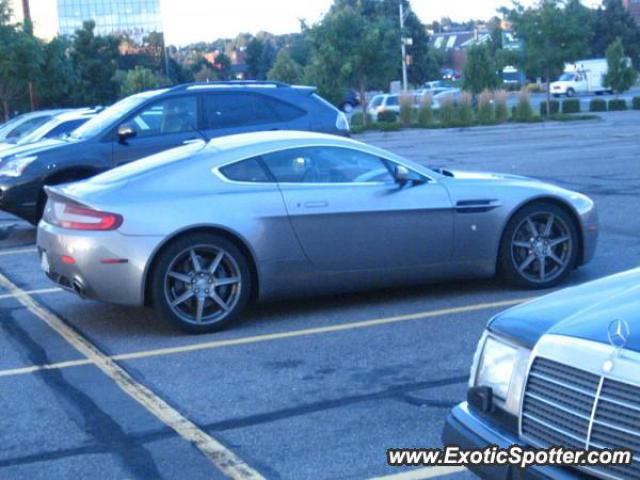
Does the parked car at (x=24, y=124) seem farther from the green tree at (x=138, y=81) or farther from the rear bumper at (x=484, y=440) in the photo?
the green tree at (x=138, y=81)

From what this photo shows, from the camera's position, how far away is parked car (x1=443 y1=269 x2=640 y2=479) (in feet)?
11.2

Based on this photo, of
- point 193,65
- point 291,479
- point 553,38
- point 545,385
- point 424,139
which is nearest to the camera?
point 545,385

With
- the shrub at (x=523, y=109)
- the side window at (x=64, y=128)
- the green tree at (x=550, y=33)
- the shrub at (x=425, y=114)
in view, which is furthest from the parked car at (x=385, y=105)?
the side window at (x=64, y=128)

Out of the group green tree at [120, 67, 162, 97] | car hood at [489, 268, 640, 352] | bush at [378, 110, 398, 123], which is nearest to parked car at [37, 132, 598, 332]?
car hood at [489, 268, 640, 352]

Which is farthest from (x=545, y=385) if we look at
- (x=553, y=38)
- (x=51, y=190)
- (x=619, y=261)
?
(x=553, y=38)

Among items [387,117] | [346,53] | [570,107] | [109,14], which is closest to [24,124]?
[346,53]

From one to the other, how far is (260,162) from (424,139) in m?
24.9

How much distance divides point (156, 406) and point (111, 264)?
5.73ft

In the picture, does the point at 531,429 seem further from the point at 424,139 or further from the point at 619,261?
the point at 424,139

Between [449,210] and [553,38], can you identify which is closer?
[449,210]

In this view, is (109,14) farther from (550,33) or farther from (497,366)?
(497,366)

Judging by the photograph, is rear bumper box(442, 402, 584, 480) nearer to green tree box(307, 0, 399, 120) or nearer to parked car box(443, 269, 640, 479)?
parked car box(443, 269, 640, 479)

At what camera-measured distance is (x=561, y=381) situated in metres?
3.61

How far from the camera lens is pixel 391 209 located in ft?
27.2
